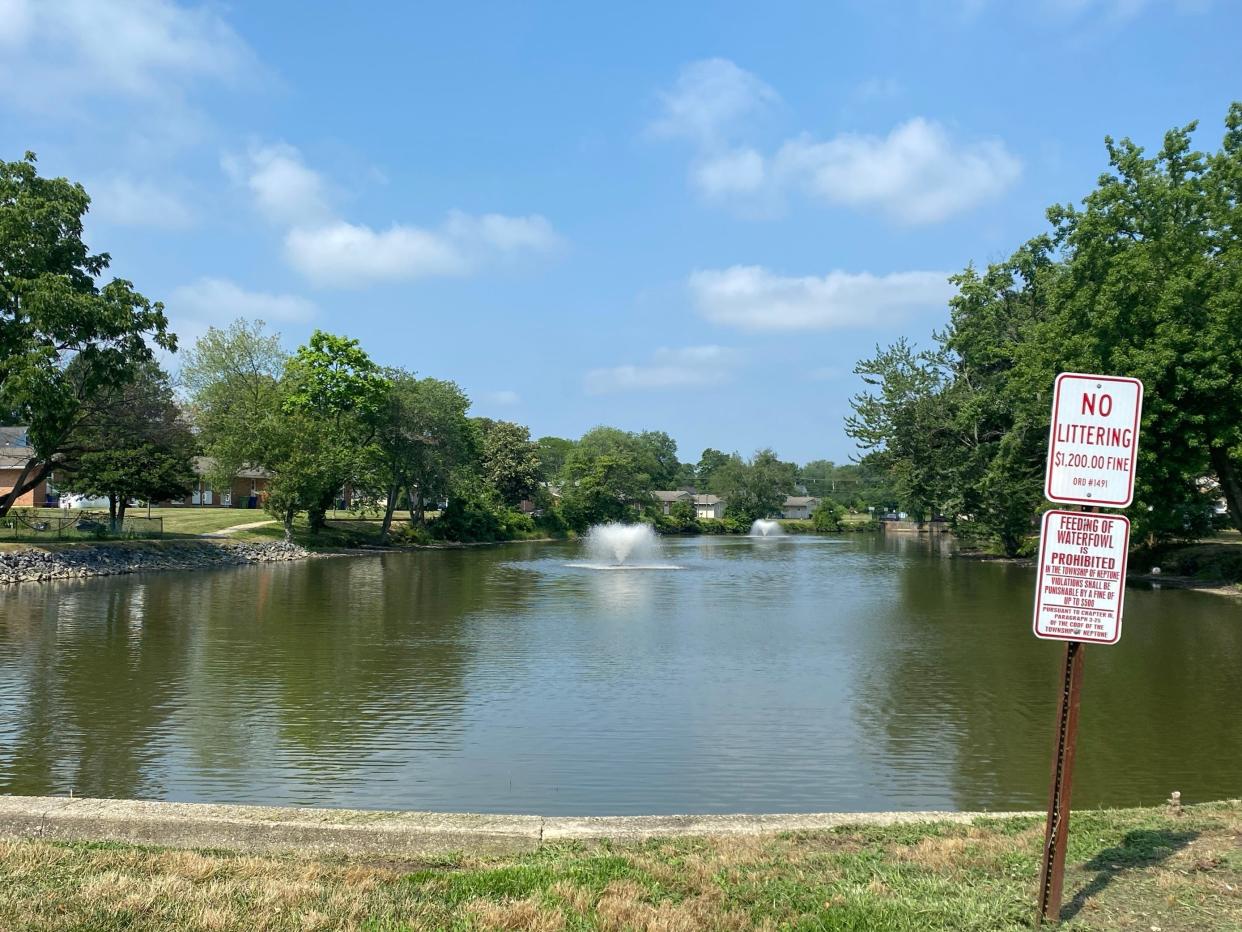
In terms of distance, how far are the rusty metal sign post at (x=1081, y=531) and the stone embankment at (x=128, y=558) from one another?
111 feet

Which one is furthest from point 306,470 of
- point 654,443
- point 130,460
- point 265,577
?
point 654,443

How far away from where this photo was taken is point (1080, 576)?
5258mm

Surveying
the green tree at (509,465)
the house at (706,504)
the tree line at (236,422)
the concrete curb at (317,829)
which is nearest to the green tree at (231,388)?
the tree line at (236,422)

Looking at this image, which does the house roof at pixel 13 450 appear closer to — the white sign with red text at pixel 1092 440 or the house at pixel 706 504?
the white sign with red text at pixel 1092 440

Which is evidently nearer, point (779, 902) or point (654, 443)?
point (779, 902)

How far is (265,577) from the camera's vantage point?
123 feet

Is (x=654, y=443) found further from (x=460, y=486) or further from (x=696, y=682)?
(x=696, y=682)

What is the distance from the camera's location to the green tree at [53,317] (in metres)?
32.3

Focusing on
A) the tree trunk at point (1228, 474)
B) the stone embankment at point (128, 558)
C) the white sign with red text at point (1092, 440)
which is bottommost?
the stone embankment at point (128, 558)

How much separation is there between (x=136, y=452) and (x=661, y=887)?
4168cm

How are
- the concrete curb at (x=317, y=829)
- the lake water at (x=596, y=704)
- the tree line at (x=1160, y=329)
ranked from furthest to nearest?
the tree line at (x=1160, y=329), the lake water at (x=596, y=704), the concrete curb at (x=317, y=829)

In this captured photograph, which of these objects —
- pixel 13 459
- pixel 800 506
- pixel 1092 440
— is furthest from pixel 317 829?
pixel 800 506

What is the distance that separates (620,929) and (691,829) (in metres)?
2.26

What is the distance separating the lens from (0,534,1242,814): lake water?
9.96 meters
